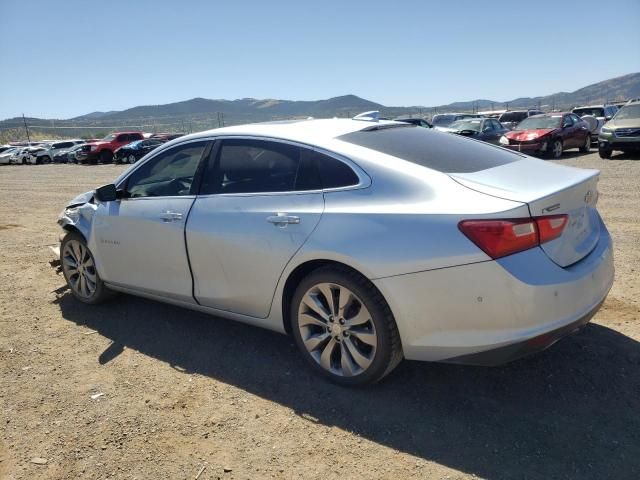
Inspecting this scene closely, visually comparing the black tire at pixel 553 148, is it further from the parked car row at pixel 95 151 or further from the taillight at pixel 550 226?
the parked car row at pixel 95 151

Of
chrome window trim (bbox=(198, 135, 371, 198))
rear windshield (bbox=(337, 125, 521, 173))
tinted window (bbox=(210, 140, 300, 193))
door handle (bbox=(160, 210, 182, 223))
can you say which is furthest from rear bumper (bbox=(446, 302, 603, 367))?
door handle (bbox=(160, 210, 182, 223))

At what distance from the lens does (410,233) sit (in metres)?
2.73

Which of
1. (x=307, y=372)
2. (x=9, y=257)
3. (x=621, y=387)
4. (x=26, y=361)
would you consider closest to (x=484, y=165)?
(x=621, y=387)

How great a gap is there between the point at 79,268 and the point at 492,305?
3.81 m

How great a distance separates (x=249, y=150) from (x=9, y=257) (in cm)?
490

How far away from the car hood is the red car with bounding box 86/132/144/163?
76.7 feet

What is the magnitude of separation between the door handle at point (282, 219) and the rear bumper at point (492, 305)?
67 cm

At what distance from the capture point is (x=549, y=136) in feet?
56.3

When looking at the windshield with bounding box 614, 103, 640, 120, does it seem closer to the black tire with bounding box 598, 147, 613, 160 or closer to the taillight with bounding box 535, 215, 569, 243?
the black tire with bounding box 598, 147, 613, 160

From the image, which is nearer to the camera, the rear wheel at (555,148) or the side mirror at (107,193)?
the side mirror at (107,193)

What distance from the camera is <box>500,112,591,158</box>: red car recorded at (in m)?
17.1

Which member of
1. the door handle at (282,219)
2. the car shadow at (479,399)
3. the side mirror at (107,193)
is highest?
the side mirror at (107,193)

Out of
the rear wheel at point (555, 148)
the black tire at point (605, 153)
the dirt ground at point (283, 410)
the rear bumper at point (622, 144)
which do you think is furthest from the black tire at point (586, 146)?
the dirt ground at point (283, 410)

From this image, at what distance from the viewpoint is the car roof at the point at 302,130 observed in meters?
3.43
